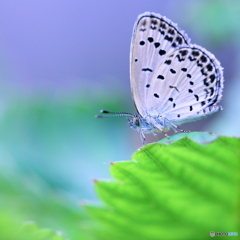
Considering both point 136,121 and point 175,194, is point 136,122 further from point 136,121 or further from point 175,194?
point 175,194

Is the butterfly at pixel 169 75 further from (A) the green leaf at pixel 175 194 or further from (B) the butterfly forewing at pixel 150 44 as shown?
(A) the green leaf at pixel 175 194

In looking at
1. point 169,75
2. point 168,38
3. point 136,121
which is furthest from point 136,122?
point 168,38

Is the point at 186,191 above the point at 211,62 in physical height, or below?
below

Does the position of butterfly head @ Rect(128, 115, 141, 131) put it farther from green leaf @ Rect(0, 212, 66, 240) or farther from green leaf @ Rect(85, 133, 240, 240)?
green leaf @ Rect(0, 212, 66, 240)

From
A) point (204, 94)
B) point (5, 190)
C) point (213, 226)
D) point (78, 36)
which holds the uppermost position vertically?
point (78, 36)

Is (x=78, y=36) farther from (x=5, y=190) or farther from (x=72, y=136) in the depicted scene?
(x=5, y=190)

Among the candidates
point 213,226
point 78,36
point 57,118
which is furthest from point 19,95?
Answer: point 78,36

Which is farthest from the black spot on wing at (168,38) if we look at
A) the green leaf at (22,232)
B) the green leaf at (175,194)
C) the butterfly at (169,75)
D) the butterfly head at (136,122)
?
the green leaf at (22,232)

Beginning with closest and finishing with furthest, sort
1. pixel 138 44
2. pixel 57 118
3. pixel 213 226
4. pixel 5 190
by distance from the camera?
pixel 213 226, pixel 5 190, pixel 138 44, pixel 57 118

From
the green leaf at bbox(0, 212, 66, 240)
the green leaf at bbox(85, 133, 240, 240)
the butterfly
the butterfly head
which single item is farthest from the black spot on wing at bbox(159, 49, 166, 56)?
the green leaf at bbox(0, 212, 66, 240)
